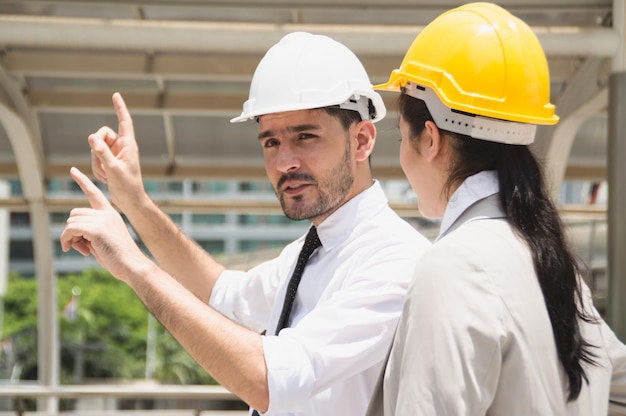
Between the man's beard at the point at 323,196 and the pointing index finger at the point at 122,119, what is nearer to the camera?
the man's beard at the point at 323,196

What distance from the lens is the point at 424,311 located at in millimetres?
1481

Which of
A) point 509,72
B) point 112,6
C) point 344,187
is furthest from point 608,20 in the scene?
point 509,72

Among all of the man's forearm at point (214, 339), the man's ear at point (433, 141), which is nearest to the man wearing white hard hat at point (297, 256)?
the man's forearm at point (214, 339)

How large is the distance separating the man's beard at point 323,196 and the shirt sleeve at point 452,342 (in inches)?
34.9

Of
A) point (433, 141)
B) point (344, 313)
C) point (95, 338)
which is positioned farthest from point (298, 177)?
point (95, 338)

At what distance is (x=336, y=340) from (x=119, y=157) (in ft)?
2.93

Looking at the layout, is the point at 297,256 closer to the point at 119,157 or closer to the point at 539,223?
the point at 119,157

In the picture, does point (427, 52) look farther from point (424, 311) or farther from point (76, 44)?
point (76, 44)

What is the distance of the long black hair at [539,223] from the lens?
1.53m

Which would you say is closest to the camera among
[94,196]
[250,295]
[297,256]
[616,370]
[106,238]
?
[616,370]

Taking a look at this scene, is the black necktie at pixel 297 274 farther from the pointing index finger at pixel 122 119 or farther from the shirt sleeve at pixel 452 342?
the shirt sleeve at pixel 452 342

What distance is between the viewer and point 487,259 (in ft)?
4.93

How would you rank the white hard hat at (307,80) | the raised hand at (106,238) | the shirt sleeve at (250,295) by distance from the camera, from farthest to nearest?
the shirt sleeve at (250,295), the white hard hat at (307,80), the raised hand at (106,238)

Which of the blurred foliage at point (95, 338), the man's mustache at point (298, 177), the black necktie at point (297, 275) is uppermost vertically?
the man's mustache at point (298, 177)
